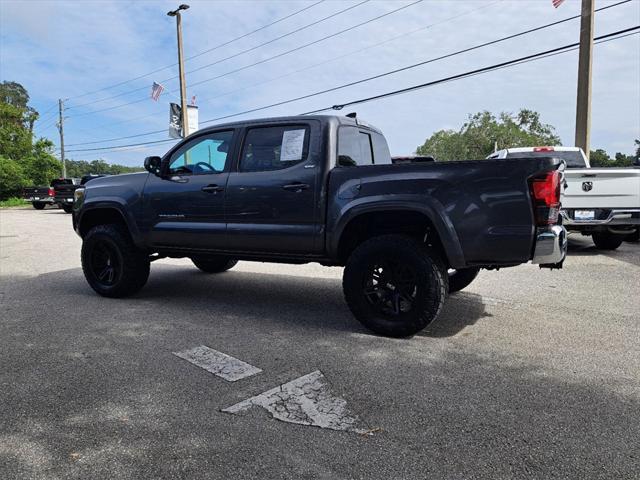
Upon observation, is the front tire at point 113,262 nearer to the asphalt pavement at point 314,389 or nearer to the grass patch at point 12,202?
the asphalt pavement at point 314,389

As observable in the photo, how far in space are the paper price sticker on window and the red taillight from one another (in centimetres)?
208

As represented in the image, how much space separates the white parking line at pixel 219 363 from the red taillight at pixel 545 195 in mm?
2372

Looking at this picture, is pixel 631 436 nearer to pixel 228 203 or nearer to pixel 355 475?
pixel 355 475

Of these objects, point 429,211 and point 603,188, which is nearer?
point 429,211

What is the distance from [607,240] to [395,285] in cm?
691

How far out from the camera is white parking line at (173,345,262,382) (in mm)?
3437

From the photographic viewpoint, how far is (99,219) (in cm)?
618

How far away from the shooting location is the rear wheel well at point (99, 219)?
596cm

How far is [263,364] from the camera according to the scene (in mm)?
3621

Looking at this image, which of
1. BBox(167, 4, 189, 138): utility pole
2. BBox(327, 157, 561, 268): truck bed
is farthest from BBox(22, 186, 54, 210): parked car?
BBox(327, 157, 561, 268): truck bed

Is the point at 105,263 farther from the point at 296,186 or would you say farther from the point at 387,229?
the point at 387,229

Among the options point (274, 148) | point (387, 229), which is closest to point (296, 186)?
point (274, 148)

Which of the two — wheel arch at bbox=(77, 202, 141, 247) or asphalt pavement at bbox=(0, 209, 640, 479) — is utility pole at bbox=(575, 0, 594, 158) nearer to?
asphalt pavement at bbox=(0, 209, 640, 479)

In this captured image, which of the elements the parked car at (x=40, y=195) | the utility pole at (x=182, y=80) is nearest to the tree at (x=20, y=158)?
the parked car at (x=40, y=195)
